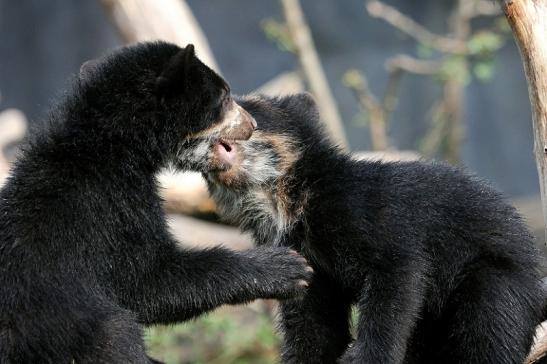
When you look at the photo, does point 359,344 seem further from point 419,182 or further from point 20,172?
point 20,172

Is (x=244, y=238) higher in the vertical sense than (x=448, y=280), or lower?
higher

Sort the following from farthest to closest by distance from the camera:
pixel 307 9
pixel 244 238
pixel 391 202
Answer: pixel 307 9 → pixel 244 238 → pixel 391 202

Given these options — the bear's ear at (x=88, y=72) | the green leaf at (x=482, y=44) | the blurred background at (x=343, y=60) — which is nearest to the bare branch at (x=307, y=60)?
the green leaf at (x=482, y=44)

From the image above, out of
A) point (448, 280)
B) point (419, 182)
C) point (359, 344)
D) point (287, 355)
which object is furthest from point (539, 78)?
point (287, 355)

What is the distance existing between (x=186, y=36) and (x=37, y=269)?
483 centimetres

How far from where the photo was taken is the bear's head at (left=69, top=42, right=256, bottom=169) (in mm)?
4500

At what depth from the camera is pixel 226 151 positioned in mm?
4992

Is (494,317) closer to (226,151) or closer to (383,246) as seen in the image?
(383,246)

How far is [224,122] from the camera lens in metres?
4.86

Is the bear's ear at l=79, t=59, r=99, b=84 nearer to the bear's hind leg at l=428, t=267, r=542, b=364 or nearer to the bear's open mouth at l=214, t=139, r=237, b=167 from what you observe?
the bear's open mouth at l=214, t=139, r=237, b=167

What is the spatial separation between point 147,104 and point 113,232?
676mm

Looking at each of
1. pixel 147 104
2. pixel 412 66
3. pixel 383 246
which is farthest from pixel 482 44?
pixel 147 104

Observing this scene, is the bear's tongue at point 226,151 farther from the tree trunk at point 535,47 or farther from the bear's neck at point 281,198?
the tree trunk at point 535,47

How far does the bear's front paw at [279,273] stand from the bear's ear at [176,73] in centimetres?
94
